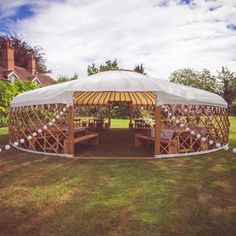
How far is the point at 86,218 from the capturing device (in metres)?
3.67

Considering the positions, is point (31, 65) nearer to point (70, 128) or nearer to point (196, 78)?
point (70, 128)

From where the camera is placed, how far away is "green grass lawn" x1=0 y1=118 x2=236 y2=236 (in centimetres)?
345

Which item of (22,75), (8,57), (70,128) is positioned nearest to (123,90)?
(70,128)

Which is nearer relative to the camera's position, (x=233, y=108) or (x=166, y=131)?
(x=166, y=131)

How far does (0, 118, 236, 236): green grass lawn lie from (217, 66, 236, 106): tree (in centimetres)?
2946

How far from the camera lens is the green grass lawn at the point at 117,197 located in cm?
345

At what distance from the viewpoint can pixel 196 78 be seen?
46656mm

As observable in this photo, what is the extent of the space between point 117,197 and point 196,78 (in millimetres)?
44816

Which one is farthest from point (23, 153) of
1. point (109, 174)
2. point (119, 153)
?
point (109, 174)

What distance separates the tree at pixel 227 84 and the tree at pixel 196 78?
73.1 inches

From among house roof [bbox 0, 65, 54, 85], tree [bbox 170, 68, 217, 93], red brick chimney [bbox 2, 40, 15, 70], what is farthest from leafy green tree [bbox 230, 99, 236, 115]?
red brick chimney [bbox 2, 40, 15, 70]

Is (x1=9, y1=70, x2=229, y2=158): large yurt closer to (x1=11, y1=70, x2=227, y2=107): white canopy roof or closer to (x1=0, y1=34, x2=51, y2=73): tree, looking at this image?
(x1=11, y1=70, x2=227, y2=107): white canopy roof

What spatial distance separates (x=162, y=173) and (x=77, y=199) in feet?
7.23

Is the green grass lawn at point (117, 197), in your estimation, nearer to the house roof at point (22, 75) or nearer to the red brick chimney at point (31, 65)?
the house roof at point (22, 75)
